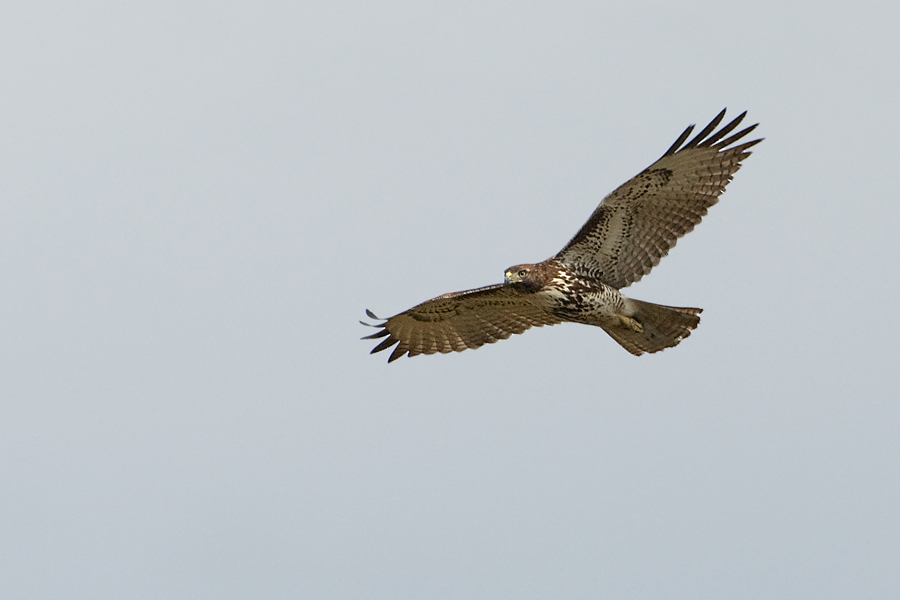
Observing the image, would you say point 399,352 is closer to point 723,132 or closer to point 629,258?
point 629,258

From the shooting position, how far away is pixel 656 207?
1620 centimetres

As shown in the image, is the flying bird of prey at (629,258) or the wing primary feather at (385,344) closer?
the flying bird of prey at (629,258)

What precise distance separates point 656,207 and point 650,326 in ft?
4.30

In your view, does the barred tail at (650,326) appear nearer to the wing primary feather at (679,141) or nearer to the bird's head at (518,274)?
the bird's head at (518,274)

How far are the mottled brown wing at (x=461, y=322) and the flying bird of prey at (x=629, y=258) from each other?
2 centimetres

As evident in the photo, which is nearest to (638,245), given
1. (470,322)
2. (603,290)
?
(603,290)

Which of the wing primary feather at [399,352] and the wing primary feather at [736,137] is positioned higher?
the wing primary feather at [736,137]

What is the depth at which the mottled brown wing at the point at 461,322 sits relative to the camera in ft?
54.7

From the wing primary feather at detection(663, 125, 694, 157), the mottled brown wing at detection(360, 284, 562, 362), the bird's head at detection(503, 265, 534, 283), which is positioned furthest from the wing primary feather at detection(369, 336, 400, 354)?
the wing primary feather at detection(663, 125, 694, 157)

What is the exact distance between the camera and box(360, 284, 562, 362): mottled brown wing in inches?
656

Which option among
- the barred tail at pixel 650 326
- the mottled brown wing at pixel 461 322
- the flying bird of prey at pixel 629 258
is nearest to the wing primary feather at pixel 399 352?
the mottled brown wing at pixel 461 322

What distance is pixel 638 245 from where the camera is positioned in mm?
16359

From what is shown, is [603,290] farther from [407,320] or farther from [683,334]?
[407,320]

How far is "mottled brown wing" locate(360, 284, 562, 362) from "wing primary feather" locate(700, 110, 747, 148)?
240 centimetres
